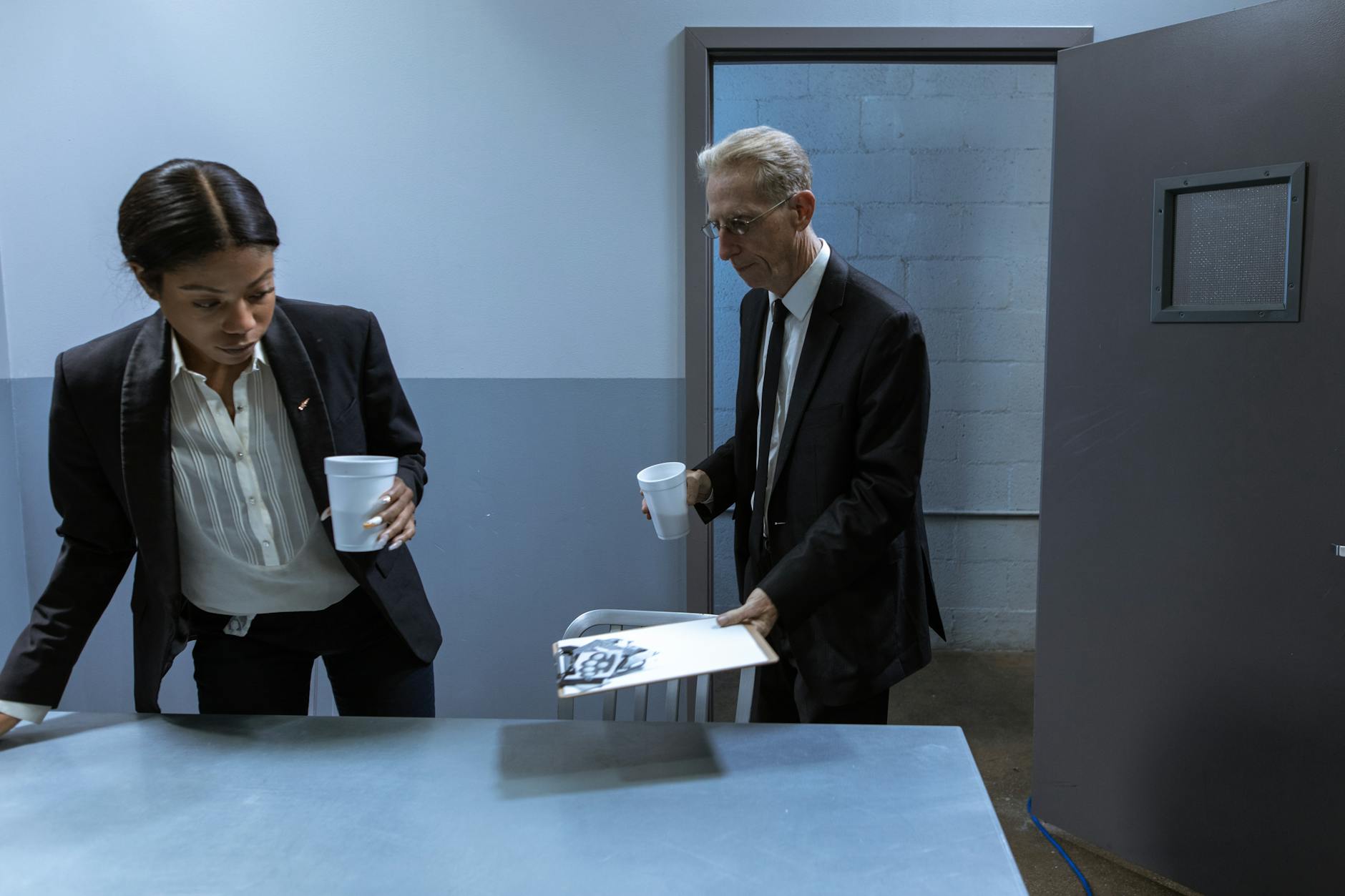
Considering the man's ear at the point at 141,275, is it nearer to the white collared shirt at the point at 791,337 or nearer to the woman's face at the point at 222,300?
the woman's face at the point at 222,300

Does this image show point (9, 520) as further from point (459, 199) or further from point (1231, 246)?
point (1231, 246)

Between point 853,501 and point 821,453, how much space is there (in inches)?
4.2

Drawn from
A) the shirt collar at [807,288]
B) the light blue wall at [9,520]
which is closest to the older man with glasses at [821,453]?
the shirt collar at [807,288]

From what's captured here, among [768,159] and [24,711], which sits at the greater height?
[768,159]

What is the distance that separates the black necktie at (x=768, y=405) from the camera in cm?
168

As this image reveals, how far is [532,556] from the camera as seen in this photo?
271cm

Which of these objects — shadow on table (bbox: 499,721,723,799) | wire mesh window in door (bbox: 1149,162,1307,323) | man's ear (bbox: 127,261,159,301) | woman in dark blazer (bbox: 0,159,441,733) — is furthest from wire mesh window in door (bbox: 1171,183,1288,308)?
man's ear (bbox: 127,261,159,301)

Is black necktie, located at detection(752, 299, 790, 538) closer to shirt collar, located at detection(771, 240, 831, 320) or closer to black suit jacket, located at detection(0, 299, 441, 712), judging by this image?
shirt collar, located at detection(771, 240, 831, 320)

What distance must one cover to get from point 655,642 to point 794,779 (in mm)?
271

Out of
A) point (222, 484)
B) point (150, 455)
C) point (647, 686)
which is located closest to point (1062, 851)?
point (647, 686)

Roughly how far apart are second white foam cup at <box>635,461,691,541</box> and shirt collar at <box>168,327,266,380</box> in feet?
1.95

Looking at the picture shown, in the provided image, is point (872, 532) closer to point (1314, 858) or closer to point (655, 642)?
point (655, 642)

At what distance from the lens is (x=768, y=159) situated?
1.58 metres

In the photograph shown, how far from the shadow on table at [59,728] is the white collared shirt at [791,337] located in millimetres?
1050
